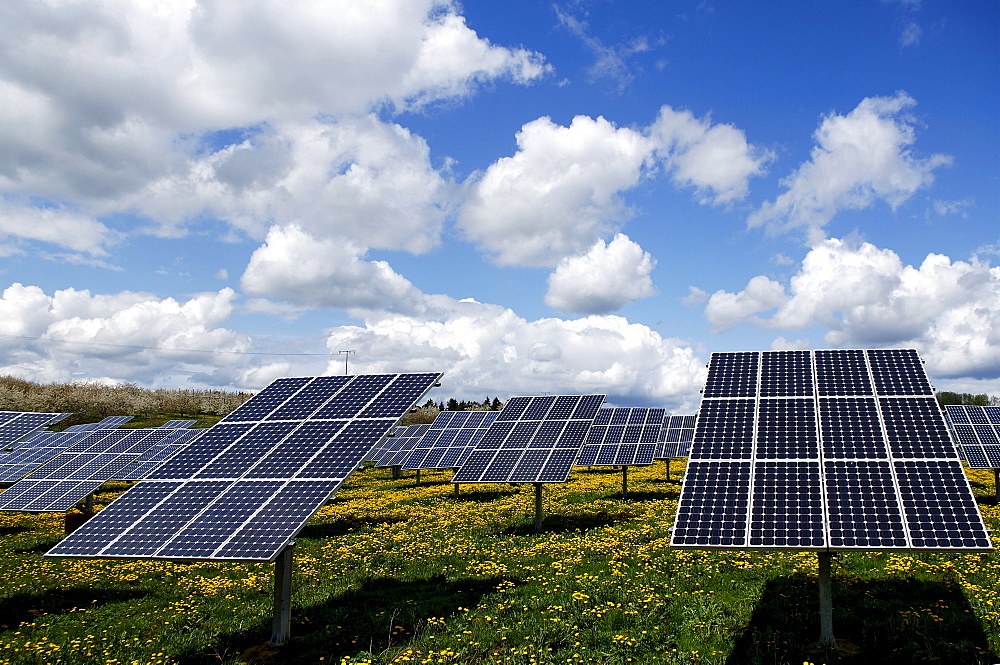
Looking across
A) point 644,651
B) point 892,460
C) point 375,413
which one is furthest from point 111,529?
point 892,460

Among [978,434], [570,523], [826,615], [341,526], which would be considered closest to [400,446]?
[341,526]

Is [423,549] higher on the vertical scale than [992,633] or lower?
higher

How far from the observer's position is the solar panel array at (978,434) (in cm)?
3396

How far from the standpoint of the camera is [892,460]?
1282cm

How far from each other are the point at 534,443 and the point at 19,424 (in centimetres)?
2717

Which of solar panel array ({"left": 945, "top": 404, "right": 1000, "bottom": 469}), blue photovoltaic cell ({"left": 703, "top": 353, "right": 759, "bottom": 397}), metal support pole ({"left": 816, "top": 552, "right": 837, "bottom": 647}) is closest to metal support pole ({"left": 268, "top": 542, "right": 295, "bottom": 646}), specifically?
blue photovoltaic cell ({"left": 703, "top": 353, "right": 759, "bottom": 397})

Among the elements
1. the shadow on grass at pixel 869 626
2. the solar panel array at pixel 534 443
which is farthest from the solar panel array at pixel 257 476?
the solar panel array at pixel 534 443

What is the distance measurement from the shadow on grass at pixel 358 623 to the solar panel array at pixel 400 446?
100 ft

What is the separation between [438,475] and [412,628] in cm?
4369

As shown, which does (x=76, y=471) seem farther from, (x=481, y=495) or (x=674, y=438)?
(x=674, y=438)

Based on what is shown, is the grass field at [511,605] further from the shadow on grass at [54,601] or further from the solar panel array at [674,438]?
the solar panel array at [674,438]

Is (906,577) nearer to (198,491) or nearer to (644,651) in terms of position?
(644,651)

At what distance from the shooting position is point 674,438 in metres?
51.1

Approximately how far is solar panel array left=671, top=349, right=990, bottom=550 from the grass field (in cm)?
274
